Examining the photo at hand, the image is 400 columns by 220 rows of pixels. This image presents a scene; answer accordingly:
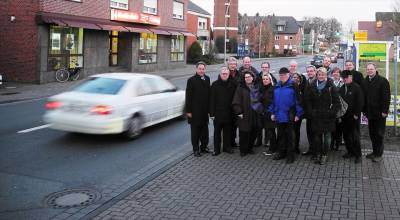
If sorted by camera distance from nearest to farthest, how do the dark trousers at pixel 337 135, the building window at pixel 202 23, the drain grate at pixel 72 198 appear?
the drain grate at pixel 72 198, the dark trousers at pixel 337 135, the building window at pixel 202 23

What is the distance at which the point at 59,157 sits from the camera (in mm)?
8883

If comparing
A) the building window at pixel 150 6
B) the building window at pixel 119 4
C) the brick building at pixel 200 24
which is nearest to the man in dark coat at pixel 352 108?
the building window at pixel 119 4

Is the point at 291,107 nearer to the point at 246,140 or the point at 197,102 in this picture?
the point at 246,140

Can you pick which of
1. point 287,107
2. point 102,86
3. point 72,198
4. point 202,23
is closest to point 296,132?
point 287,107

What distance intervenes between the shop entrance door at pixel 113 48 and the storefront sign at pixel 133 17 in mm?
1605

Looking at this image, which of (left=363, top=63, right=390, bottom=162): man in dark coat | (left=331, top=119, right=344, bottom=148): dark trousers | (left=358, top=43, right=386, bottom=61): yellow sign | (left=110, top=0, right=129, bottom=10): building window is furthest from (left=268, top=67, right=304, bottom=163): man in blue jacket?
(left=110, top=0, right=129, bottom=10): building window

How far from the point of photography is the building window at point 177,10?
1592 inches

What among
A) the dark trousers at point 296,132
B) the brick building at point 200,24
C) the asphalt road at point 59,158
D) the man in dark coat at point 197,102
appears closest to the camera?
the asphalt road at point 59,158

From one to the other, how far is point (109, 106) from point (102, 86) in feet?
3.15

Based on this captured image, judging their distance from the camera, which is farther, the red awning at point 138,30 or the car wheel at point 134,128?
the red awning at point 138,30

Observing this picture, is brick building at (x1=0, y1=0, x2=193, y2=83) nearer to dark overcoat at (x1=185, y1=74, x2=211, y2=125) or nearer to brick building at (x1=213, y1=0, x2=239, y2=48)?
dark overcoat at (x1=185, y1=74, x2=211, y2=125)

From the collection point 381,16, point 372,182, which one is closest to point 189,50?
point 372,182

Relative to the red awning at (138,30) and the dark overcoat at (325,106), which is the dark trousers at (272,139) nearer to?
the dark overcoat at (325,106)

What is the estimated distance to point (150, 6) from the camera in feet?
118
